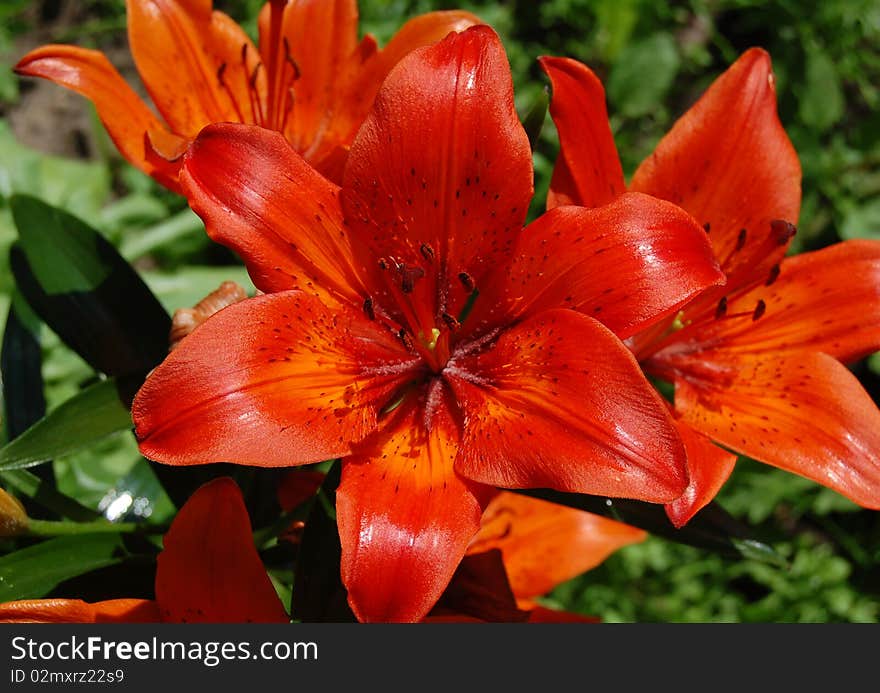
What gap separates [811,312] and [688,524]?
33 cm

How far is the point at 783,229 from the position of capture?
113cm

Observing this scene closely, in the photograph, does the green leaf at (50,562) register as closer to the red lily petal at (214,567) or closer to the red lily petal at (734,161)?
the red lily petal at (214,567)

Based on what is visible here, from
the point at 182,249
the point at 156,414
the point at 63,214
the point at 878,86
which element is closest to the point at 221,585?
the point at 156,414

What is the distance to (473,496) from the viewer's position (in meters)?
0.96

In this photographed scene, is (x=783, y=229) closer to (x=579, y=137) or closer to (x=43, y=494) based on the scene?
(x=579, y=137)

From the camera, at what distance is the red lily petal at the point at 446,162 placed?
3.23 ft

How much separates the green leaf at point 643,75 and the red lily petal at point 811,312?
5.99 ft

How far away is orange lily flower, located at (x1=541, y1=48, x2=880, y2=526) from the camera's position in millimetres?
1076

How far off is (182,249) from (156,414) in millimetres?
2107

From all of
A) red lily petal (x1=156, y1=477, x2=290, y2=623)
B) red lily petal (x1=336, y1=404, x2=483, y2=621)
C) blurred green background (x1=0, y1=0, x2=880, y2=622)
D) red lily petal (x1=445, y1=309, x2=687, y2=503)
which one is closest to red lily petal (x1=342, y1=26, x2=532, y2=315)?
red lily petal (x1=445, y1=309, x2=687, y2=503)

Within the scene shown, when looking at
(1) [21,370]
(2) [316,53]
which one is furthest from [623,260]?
(1) [21,370]

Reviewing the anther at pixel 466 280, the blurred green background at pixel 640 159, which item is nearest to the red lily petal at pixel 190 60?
the anther at pixel 466 280

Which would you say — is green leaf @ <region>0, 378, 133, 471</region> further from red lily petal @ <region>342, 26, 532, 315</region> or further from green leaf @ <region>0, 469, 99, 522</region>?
red lily petal @ <region>342, 26, 532, 315</region>

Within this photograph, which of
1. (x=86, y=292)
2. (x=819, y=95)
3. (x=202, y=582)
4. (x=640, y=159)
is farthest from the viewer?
(x=640, y=159)
